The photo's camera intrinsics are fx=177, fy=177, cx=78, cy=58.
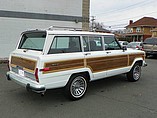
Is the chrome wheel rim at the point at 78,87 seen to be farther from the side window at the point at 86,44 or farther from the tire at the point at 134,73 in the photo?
the tire at the point at 134,73

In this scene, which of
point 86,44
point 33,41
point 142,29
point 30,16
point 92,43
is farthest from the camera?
point 142,29

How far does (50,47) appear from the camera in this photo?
14.4ft

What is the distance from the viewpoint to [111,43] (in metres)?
6.12

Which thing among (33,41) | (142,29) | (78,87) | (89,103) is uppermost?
(142,29)

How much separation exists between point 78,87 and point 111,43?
6.74ft

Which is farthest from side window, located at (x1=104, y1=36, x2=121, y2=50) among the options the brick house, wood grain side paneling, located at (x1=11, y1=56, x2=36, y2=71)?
the brick house

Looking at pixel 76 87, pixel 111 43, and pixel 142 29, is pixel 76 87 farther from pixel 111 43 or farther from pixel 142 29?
pixel 142 29

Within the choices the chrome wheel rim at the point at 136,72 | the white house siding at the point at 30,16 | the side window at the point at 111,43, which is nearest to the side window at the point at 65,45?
the side window at the point at 111,43

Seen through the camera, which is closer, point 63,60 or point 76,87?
point 63,60

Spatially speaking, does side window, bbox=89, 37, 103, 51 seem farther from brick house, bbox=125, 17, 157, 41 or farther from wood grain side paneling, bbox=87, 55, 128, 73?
brick house, bbox=125, 17, 157, 41

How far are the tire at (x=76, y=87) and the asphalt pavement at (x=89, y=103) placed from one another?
0.53ft

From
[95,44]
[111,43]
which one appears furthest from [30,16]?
[95,44]

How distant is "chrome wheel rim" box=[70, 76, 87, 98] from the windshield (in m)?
1.34

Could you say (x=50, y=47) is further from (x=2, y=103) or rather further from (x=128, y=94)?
(x=128, y=94)
